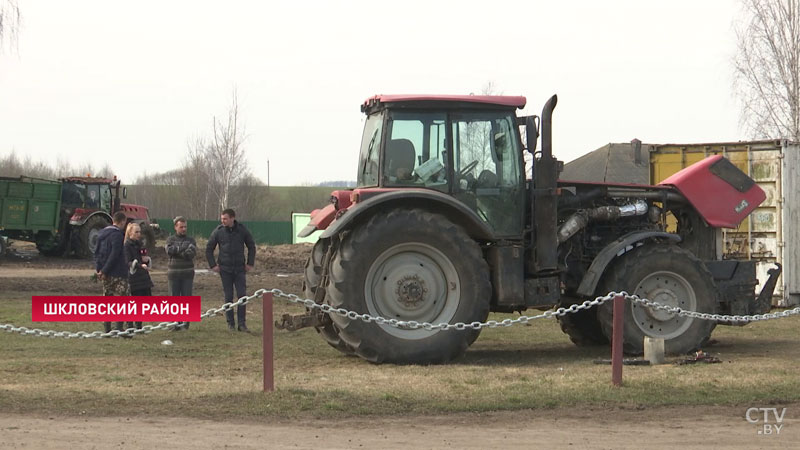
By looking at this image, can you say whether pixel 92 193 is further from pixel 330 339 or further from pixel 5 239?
pixel 330 339

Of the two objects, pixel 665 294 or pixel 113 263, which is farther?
pixel 113 263

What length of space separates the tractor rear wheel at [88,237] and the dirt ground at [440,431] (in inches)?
985

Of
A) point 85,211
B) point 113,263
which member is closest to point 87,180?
point 85,211

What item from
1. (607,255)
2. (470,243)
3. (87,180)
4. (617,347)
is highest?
(87,180)

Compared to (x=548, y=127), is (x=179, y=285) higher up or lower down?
lower down

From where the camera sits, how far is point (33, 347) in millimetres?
12477

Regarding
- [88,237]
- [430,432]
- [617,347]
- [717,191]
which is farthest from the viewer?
[88,237]

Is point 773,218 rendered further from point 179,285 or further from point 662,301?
point 179,285

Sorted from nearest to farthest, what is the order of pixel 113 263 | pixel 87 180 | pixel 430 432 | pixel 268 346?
pixel 430 432
pixel 268 346
pixel 113 263
pixel 87 180

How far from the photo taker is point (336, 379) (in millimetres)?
9953

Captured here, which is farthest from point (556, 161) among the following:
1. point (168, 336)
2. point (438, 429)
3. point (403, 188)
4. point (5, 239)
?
point (5, 239)

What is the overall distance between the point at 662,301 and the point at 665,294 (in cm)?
9

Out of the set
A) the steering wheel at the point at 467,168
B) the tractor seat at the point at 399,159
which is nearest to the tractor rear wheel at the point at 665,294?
→ the steering wheel at the point at 467,168

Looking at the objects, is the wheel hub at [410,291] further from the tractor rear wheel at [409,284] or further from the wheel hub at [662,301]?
the wheel hub at [662,301]
